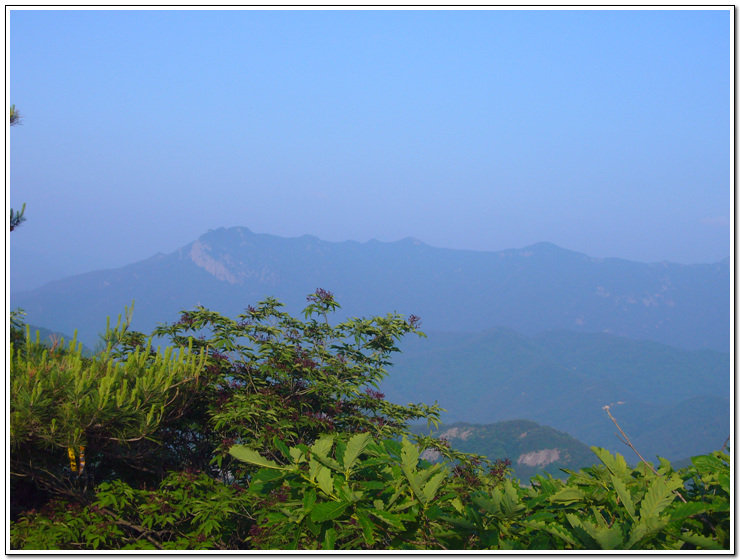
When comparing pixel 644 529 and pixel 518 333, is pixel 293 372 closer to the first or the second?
pixel 644 529

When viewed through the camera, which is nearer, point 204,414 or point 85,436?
point 85,436

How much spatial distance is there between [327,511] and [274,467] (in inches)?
11.8

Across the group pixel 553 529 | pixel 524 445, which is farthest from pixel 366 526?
pixel 524 445

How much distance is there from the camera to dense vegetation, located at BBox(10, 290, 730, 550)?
2.07m

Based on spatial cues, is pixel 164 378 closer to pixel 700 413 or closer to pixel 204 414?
pixel 204 414

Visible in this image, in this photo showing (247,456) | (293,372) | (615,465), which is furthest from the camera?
(293,372)

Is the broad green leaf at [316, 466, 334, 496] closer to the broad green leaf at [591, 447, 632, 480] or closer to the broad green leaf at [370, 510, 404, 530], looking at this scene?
the broad green leaf at [370, 510, 404, 530]

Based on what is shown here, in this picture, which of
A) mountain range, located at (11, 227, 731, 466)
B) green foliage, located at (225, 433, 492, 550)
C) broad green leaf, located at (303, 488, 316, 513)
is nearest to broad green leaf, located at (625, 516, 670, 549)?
green foliage, located at (225, 433, 492, 550)

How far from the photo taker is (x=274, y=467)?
2125 millimetres

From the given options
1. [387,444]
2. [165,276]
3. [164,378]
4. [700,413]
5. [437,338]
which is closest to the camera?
[387,444]

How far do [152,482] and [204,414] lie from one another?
68cm

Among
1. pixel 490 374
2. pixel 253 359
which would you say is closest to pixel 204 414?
pixel 253 359

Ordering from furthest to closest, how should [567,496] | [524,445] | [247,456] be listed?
[524,445] < [567,496] < [247,456]

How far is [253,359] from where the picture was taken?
209 inches
